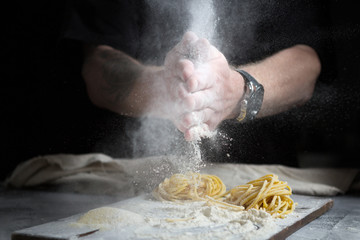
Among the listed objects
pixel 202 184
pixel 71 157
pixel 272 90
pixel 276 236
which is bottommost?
pixel 276 236

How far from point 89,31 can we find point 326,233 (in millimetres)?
1862

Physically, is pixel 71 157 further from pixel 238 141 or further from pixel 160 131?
pixel 238 141

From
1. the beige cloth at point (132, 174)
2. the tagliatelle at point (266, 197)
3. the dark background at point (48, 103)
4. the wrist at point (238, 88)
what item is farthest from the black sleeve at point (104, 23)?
the tagliatelle at point (266, 197)

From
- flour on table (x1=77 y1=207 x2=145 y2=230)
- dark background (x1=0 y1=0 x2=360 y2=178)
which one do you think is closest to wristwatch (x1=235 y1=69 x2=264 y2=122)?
flour on table (x1=77 y1=207 x2=145 y2=230)

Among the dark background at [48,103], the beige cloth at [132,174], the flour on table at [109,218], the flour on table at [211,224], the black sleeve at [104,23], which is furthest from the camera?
the dark background at [48,103]

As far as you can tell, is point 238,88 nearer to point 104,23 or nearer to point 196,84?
point 196,84

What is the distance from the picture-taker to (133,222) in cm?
131

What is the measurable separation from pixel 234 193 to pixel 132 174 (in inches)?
27.0

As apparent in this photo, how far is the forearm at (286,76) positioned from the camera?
88.0 inches

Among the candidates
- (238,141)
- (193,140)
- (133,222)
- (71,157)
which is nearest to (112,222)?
(133,222)

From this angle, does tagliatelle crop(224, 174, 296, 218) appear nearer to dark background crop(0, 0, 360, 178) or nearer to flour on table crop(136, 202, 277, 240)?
flour on table crop(136, 202, 277, 240)

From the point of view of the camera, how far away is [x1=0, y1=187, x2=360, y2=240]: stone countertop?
1.40m

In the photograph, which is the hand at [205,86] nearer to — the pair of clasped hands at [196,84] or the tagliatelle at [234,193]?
the pair of clasped hands at [196,84]

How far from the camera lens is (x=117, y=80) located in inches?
93.4
